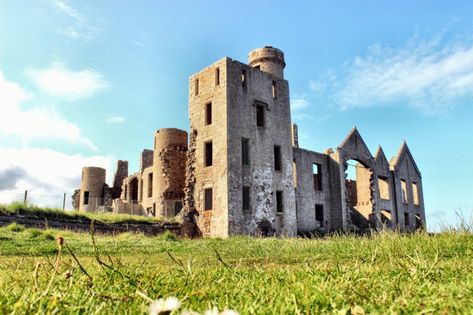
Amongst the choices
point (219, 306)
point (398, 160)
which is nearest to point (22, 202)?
point (219, 306)

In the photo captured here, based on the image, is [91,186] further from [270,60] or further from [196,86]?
[270,60]

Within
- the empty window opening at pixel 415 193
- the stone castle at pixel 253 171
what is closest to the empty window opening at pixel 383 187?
the stone castle at pixel 253 171

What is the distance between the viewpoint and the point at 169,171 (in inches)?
1130

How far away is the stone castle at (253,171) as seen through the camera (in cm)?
2344

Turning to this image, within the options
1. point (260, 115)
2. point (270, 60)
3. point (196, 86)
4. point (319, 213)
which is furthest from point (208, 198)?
point (270, 60)

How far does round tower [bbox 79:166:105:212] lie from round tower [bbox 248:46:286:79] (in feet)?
53.5

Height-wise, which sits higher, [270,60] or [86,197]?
[270,60]

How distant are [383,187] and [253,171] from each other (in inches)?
593

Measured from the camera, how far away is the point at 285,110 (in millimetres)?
27062

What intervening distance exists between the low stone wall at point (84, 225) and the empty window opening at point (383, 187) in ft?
59.3

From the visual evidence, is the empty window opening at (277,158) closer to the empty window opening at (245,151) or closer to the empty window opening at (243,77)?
the empty window opening at (245,151)

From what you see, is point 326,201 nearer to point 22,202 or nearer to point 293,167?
point 293,167

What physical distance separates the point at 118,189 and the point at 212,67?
19290 mm

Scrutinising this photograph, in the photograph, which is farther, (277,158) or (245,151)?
(277,158)
